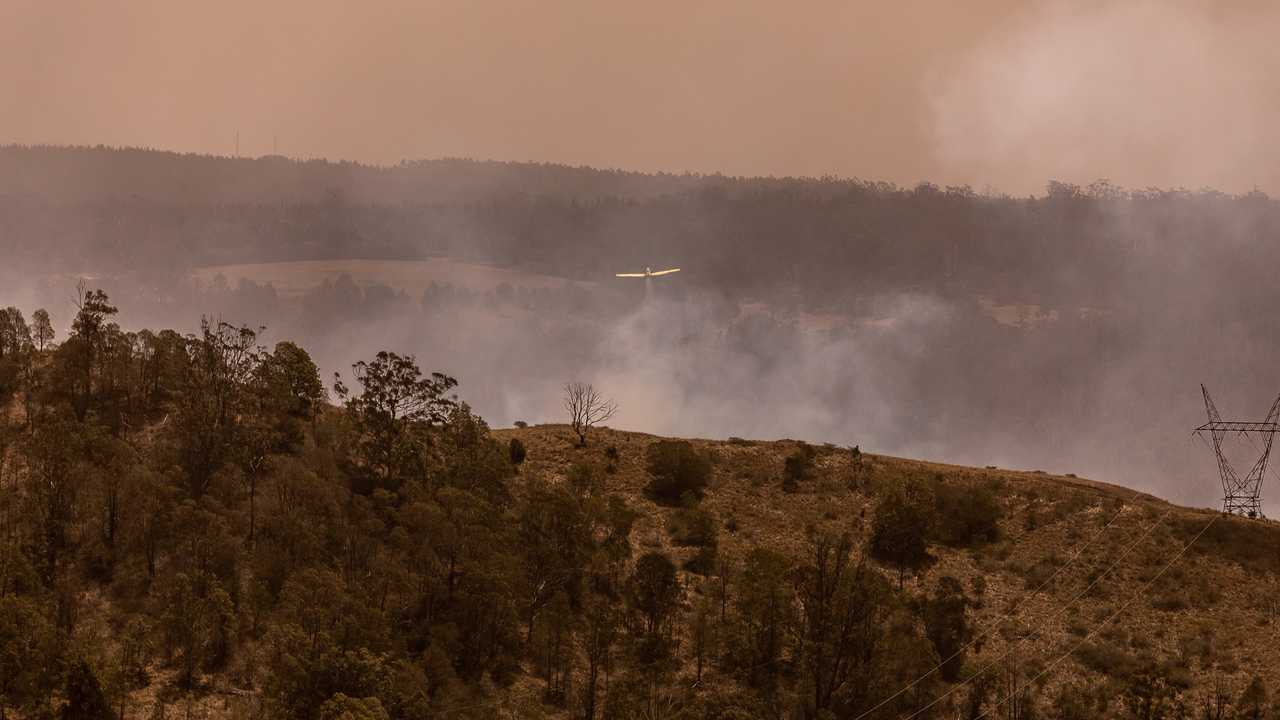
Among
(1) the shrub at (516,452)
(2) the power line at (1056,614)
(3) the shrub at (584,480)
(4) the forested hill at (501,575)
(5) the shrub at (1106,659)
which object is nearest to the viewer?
(4) the forested hill at (501,575)

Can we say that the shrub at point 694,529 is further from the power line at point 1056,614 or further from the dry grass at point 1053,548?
the power line at point 1056,614

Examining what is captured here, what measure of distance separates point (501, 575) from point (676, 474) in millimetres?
37560

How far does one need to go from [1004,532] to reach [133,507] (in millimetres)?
81567

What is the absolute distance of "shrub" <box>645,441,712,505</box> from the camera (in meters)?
125

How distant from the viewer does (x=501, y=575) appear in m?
91.8

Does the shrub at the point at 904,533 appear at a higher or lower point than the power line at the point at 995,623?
higher

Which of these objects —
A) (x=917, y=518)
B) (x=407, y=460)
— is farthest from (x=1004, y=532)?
(x=407, y=460)

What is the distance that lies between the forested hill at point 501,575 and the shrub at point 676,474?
327mm

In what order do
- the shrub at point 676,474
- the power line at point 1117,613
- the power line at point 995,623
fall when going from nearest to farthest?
the power line at point 995,623, the power line at point 1117,613, the shrub at point 676,474

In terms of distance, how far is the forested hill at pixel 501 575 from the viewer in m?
80.4

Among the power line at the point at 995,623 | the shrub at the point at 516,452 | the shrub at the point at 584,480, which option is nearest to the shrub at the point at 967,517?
the power line at the point at 995,623

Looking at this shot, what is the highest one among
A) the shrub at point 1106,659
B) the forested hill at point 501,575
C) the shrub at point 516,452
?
the shrub at point 516,452

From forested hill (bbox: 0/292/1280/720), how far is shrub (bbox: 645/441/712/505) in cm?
33

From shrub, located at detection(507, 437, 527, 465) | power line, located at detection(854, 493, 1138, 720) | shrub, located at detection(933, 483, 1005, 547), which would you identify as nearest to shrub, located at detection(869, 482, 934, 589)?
shrub, located at detection(933, 483, 1005, 547)
